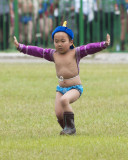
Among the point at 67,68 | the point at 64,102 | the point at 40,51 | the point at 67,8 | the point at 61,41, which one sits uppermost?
the point at 61,41

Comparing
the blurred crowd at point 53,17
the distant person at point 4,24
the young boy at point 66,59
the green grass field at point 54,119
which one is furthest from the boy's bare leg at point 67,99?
the distant person at point 4,24

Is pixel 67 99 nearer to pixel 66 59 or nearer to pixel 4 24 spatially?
pixel 66 59

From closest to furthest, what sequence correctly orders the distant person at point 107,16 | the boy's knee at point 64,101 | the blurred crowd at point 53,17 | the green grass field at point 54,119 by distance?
1. the green grass field at point 54,119
2. the boy's knee at point 64,101
3. the blurred crowd at point 53,17
4. the distant person at point 107,16

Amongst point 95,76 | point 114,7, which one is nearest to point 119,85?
point 95,76

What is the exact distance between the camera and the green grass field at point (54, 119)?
5.47 m

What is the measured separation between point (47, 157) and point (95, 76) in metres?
7.61

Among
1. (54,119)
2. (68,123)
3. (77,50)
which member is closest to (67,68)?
(77,50)

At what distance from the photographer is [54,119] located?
25.1 ft

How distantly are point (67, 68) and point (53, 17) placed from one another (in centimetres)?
1175

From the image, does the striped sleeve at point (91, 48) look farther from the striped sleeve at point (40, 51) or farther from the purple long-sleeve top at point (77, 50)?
the striped sleeve at point (40, 51)

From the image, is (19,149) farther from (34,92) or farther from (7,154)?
(34,92)

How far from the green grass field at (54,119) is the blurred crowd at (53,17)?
495cm

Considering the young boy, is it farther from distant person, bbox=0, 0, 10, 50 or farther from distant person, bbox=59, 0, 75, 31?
distant person, bbox=0, 0, 10, 50

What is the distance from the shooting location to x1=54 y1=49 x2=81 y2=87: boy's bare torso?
6.66m
